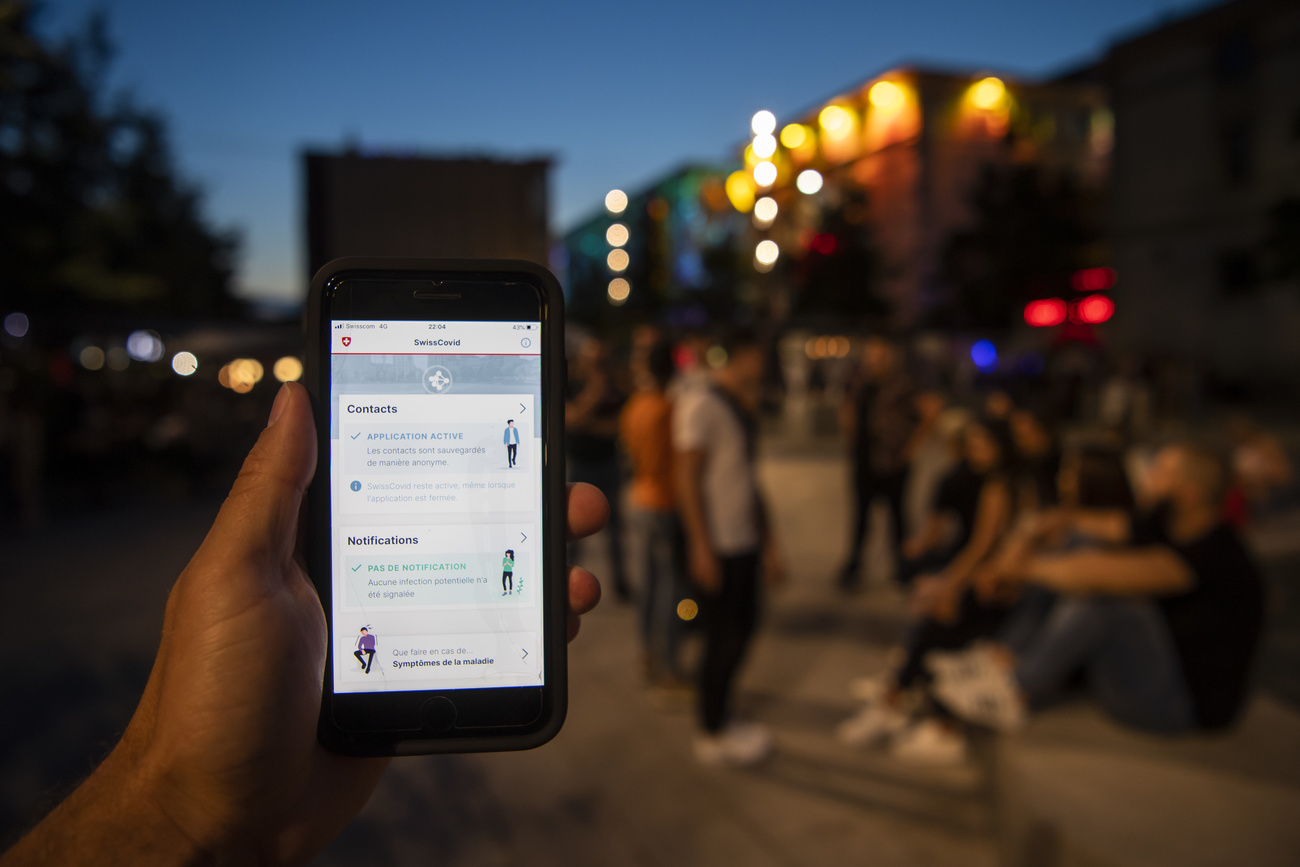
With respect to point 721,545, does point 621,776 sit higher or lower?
lower

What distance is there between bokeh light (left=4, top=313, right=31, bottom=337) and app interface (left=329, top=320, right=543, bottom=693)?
21288 mm

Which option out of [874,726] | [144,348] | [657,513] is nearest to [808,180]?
[657,513]

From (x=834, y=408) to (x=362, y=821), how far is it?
48.3 ft

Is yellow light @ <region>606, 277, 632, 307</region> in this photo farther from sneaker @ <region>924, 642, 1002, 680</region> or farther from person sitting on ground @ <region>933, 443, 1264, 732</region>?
person sitting on ground @ <region>933, 443, 1264, 732</region>

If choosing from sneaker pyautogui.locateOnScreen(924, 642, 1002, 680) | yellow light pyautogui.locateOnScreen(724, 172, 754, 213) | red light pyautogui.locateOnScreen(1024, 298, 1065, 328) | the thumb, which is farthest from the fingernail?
red light pyautogui.locateOnScreen(1024, 298, 1065, 328)

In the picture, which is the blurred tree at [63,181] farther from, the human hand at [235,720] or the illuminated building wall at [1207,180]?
the illuminated building wall at [1207,180]

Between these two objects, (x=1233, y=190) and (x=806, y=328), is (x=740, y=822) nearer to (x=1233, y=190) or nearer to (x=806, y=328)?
(x=806, y=328)

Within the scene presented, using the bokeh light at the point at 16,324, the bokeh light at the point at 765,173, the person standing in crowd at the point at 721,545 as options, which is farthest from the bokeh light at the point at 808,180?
the bokeh light at the point at 16,324

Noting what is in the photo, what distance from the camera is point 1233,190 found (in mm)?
26984

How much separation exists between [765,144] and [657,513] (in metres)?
5.29

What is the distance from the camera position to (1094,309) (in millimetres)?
32906

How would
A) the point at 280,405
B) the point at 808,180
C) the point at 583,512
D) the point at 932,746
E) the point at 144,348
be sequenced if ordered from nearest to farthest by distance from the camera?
1. the point at 280,405
2. the point at 583,512
3. the point at 932,746
4. the point at 808,180
5. the point at 144,348

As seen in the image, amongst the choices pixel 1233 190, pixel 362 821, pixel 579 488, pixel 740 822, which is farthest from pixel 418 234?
pixel 1233 190

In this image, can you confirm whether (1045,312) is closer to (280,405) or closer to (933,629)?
(933,629)
